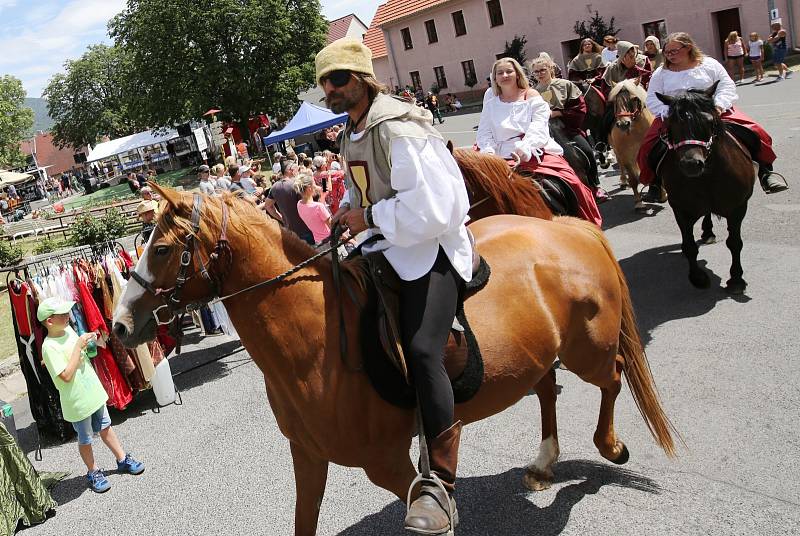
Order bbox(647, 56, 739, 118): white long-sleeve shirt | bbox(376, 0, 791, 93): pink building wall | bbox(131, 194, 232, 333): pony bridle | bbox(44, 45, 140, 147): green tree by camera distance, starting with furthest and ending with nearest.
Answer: bbox(44, 45, 140, 147): green tree, bbox(376, 0, 791, 93): pink building wall, bbox(647, 56, 739, 118): white long-sleeve shirt, bbox(131, 194, 232, 333): pony bridle

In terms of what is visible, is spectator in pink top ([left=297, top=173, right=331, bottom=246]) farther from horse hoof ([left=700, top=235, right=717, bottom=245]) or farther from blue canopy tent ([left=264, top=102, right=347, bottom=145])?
blue canopy tent ([left=264, top=102, right=347, bottom=145])

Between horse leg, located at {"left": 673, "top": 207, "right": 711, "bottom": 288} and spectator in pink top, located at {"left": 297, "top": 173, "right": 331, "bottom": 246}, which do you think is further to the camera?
spectator in pink top, located at {"left": 297, "top": 173, "right": 331, "bottom": 246}

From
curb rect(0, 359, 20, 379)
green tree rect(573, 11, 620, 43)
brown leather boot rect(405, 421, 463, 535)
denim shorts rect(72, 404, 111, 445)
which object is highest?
green tree rect(573, 11, 620, 43)

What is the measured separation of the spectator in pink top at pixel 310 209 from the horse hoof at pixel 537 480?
5.28 metres

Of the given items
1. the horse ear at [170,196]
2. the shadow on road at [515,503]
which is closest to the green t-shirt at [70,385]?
the shadow on road at [515,503]

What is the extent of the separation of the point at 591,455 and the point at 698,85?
4.52m

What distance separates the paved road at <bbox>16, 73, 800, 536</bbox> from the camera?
3.97 metres

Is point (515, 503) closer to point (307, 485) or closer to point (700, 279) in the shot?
point (307, 485)

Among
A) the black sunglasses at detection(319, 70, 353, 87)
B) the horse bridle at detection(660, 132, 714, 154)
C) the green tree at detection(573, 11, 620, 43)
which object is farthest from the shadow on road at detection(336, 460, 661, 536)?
the green tree at detection(573, 11, 620, 43)

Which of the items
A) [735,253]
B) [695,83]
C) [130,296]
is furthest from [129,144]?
[130,296]

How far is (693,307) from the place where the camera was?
22.4 ft

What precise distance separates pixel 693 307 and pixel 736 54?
824 inches

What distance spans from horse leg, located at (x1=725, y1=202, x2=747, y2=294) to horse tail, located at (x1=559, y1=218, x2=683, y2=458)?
111 inches

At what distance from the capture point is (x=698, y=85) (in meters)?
7.27
